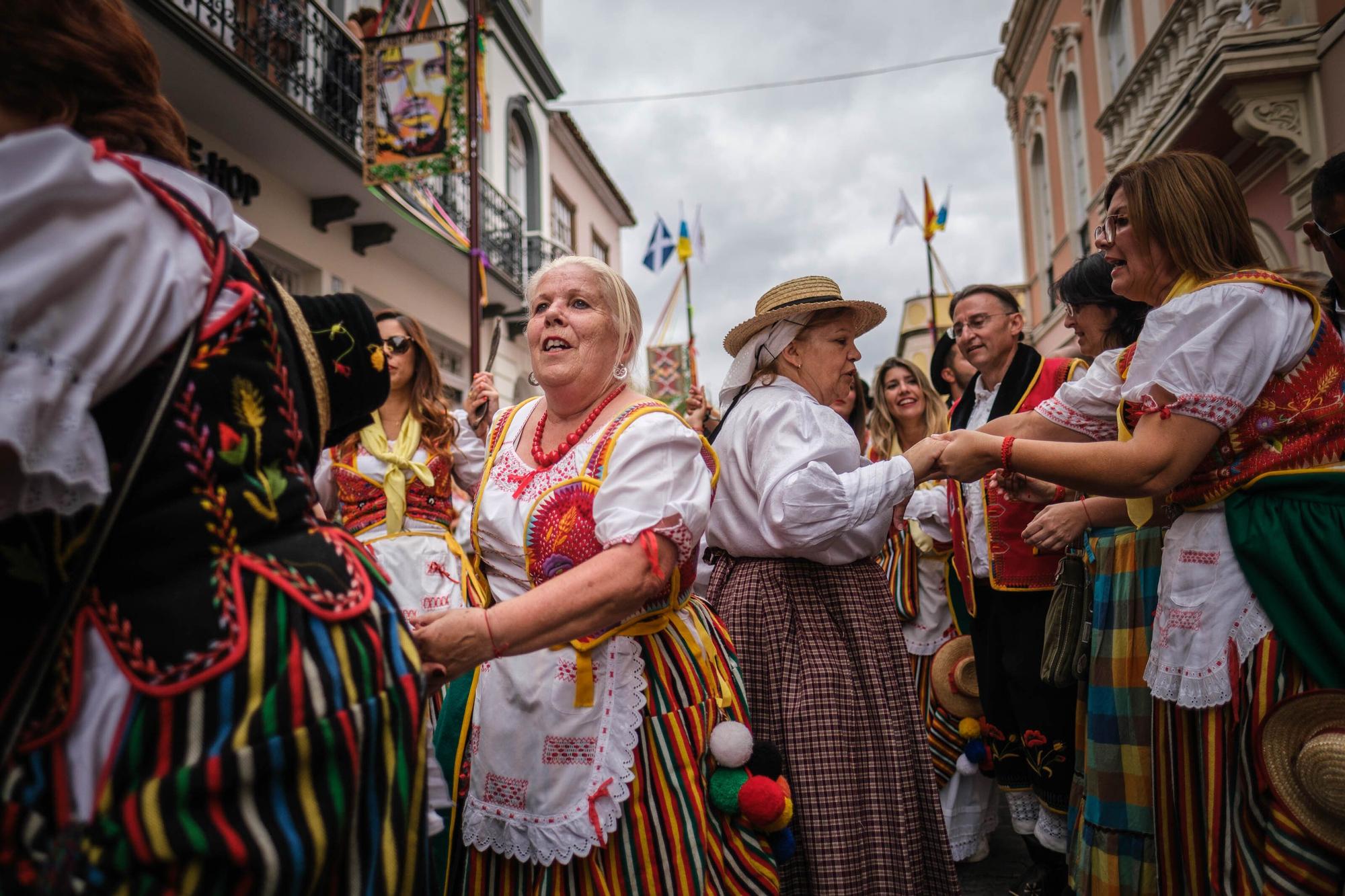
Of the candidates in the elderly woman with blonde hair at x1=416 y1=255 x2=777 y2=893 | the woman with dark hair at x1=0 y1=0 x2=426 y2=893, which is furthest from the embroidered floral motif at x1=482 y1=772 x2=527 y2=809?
the woman with dark hair at x1=0 y1=0 x2=426 y2=893

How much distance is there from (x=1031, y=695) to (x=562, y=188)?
17.2 m

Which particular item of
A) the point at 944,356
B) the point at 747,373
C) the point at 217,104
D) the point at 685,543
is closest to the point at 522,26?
the point at 217,104

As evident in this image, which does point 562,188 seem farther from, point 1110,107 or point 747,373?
point 747,373

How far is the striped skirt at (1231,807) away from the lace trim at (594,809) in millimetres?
1323

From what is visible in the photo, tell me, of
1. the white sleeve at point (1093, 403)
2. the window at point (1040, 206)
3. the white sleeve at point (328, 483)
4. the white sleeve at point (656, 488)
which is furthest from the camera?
the window at point (1040, 206)

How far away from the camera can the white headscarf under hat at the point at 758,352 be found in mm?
2904

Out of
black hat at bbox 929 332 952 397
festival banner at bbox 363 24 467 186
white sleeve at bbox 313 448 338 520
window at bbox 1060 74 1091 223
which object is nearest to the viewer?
white sleeve at bbox 313 448 338 520

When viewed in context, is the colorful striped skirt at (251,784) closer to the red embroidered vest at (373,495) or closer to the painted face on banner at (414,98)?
the red embroidered vest at (373,495)

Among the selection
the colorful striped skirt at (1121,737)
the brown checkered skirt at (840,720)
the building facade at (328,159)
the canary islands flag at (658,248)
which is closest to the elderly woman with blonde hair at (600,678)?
the brown checkered skirt at (840,720)

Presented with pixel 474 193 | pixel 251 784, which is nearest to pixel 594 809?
pixel 251 784

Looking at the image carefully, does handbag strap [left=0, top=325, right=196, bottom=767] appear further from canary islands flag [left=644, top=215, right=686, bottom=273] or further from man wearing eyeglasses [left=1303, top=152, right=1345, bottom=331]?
canary islands flag [left=644, top=215, right=686, bottom=273]

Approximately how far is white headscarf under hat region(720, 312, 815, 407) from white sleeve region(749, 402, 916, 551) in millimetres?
317

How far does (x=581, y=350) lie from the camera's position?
2.20 m

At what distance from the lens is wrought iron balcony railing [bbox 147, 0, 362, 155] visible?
7586 mm
